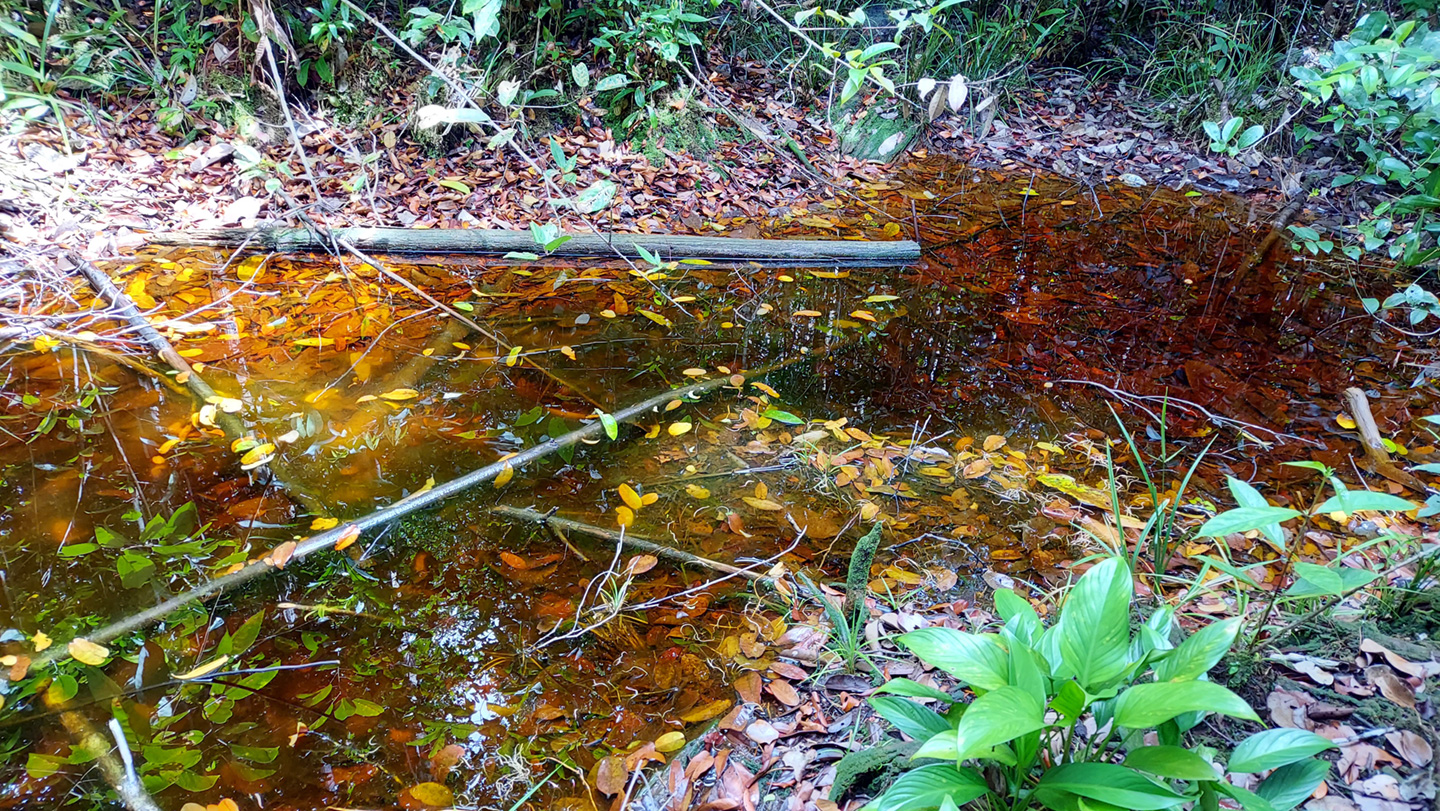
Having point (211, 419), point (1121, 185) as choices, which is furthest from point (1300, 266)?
point (211, 419)

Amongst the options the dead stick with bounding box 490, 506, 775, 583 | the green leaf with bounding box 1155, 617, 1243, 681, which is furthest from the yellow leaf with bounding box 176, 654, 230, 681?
the green leaf with bounding box 1155, 617, 1243, 681

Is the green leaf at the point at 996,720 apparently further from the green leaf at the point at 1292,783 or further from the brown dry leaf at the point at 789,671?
the brown dry leaf at the point at 789,671

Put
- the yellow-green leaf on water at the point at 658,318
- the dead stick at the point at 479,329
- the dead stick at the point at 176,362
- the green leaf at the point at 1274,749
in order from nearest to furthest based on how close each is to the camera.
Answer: the green leaf at the point at 1274,749 < the dead stick at the point at 176,362 < the dead stick at the point at 479,329 < the yellow-green leaf on water at the point at 658,318

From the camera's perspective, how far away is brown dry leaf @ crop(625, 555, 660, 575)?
2.19m

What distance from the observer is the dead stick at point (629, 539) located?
2.19 metres

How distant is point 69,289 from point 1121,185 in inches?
257

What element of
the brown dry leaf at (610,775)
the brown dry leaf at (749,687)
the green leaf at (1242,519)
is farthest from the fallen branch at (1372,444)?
the brown dry leaf at (610,775)

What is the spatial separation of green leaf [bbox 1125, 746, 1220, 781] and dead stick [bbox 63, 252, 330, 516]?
2.31 metres

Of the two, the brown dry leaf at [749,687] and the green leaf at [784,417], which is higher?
the green leaf at [784,417]

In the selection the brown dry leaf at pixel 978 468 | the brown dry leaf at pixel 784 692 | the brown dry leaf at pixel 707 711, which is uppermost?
the brown dry leaf at pixel 978 468

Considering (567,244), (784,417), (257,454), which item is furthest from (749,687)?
(567,244)

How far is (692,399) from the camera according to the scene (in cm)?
297

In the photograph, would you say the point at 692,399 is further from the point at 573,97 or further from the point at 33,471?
the point at 573,97

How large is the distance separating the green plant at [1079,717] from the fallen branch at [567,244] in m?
3.05
